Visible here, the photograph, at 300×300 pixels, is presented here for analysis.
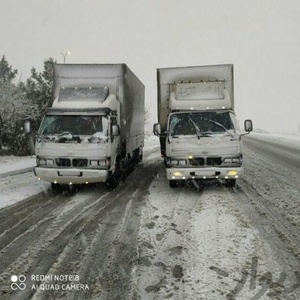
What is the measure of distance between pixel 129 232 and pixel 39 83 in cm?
2110

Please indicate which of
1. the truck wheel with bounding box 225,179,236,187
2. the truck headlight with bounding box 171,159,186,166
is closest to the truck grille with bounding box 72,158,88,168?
the truck headlight with bounding box 171,159,186,166

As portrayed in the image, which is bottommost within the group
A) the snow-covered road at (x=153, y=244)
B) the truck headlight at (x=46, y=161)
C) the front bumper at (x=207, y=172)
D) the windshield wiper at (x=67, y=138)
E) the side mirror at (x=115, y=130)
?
the snow-covered road at (x=153, y=244)

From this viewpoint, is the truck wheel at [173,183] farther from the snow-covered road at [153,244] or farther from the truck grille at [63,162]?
the truck grille at [63,162]

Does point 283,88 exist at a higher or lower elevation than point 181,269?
higher

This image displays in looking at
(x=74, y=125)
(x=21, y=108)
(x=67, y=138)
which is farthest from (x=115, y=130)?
(x=21, y=108)

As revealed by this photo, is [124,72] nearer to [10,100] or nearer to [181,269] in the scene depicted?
[181,269]

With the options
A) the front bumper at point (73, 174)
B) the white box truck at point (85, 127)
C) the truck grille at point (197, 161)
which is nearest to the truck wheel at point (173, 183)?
the truck grille at point (197, 161)

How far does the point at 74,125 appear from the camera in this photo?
9.19 meters

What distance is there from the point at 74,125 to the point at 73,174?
1372 millimetres

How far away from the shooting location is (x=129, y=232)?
586 cm

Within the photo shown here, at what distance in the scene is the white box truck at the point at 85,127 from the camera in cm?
873

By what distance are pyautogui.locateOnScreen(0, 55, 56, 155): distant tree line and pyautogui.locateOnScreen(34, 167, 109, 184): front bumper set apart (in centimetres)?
1262

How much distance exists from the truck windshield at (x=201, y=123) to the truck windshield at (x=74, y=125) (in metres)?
1.91

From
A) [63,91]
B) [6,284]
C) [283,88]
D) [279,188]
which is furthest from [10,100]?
[283,88]
